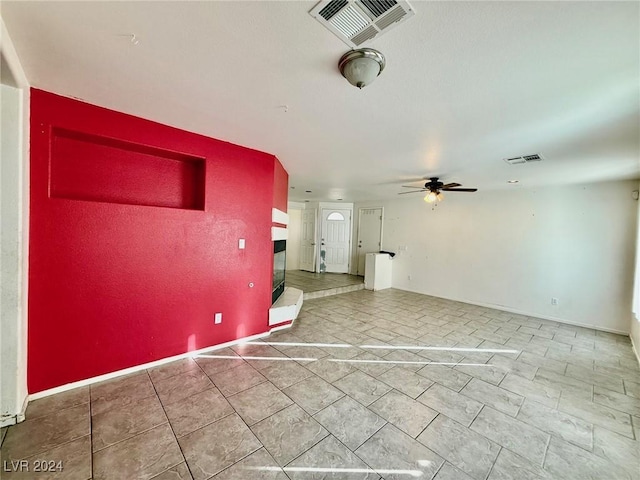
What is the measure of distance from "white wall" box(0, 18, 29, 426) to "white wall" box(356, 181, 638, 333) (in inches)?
262

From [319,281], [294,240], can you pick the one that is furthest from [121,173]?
[294,240]

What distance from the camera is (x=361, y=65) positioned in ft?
4.73

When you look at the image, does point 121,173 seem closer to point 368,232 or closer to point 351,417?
point 351,417

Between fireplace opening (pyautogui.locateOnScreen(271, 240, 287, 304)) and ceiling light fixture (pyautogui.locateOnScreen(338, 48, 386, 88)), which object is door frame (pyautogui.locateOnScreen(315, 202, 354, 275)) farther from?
ceiling light fixture (pyautogui.locateOnScreen(338, 48, 386, 88))

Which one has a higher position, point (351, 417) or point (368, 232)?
point (368, 232)

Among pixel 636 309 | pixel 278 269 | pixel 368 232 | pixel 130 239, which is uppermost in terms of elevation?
pixel 368 232

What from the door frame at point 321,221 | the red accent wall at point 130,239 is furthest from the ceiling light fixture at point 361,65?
the door frame at point 321,221

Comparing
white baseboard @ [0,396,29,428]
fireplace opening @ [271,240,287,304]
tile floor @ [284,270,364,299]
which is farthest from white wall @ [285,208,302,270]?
white baseboard @ [0,396,29,428]

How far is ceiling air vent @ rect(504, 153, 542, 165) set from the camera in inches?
120

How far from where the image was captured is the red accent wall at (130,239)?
81.7 inches

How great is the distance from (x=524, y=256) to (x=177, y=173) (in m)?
6.21

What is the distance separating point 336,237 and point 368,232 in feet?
3.58

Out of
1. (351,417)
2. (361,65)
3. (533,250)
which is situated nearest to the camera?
(361,65)

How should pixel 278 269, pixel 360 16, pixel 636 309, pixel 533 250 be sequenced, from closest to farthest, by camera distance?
pixel 360 16, pixel 636 309, pixel 278 269, pixel 533 250
